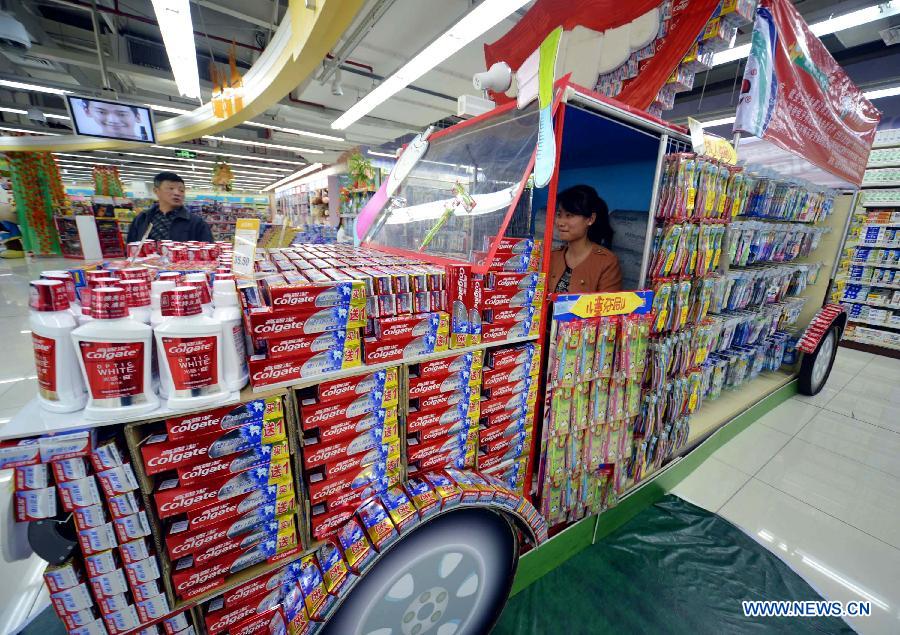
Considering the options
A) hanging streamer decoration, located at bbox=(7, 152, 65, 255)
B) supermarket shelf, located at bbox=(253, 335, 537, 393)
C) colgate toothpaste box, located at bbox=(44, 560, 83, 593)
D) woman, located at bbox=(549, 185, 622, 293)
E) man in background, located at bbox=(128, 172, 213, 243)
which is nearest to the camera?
colgate toothpaste box, located at bbox=(44, 560, 83, 593)

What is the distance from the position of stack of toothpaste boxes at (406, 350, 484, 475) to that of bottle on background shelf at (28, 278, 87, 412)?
0.85m

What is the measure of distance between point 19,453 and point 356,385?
2.34 ft

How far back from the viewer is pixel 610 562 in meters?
1.95

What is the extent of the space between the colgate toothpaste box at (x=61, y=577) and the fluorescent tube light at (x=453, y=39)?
16.2ft

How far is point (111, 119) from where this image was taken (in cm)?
745

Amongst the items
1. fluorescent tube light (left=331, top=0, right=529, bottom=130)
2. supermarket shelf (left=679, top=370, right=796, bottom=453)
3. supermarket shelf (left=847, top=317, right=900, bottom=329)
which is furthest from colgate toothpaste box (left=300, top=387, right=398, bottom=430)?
supermarket shelf (left=847, top=317, right=900, bottom=329)

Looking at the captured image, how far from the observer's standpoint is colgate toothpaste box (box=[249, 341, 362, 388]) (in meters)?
0.98

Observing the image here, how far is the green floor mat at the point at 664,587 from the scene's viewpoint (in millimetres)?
1656

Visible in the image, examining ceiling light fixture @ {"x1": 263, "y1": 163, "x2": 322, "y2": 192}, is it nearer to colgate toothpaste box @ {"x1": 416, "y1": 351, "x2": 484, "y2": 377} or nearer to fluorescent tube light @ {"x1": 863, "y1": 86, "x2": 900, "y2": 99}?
fluorescent tube light @ {"x1": 863, "y1": 86, "x2": 900, "y2": 99}

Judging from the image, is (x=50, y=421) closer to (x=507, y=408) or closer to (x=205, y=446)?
(x=205, y=446)

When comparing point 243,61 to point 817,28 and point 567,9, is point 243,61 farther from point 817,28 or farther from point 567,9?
point 817,28

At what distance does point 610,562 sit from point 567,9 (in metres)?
3.54

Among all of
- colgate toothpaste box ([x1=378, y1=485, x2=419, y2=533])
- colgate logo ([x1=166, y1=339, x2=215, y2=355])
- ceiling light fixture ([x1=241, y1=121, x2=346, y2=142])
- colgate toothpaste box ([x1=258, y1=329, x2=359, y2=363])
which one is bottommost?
colgate toothpaste box ([x1=378, y1=485, x2=419, y2=533])

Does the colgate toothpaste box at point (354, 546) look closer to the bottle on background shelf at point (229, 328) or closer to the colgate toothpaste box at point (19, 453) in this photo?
the bottle on background shelf at point (229, 328)
